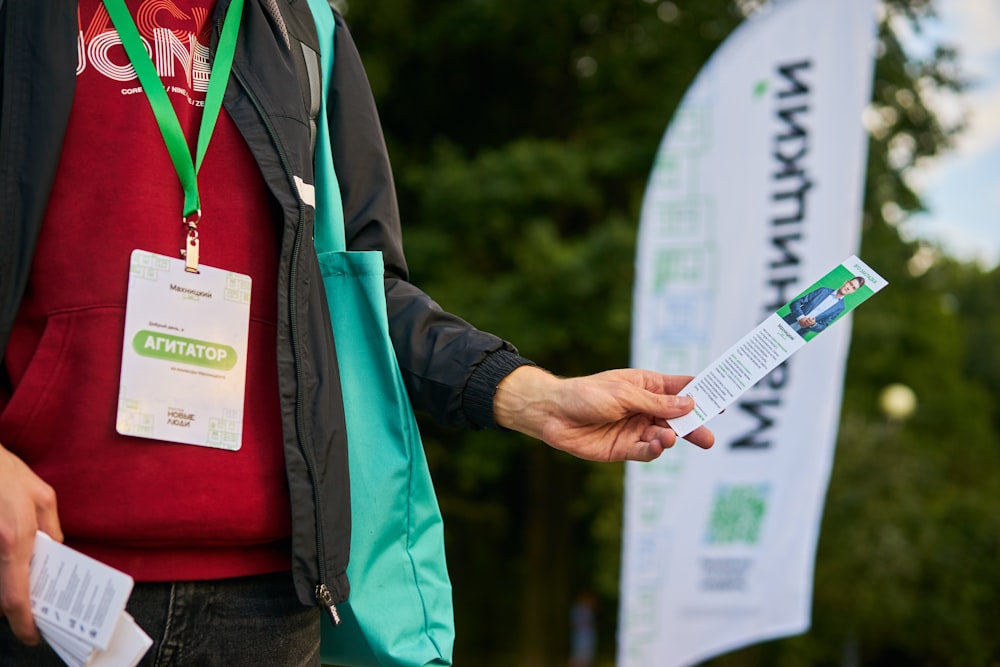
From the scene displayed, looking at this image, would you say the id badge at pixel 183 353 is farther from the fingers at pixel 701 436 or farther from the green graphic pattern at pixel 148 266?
the fingers at pixel 701 436

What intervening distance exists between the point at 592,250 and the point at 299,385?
8.10m

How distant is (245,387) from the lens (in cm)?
120

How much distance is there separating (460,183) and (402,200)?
5.87 ft

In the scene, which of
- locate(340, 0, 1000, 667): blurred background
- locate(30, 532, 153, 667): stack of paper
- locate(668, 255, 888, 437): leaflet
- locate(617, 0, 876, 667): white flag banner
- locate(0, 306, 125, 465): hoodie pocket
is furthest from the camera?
locate(340, 0, 1000, 667): blurred background

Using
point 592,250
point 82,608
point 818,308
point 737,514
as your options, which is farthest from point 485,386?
point 592,250

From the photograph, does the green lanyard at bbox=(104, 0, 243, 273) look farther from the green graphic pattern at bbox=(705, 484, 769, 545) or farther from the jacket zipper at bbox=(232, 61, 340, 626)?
the green graphic pattern at bbox=(705, 484, 769, 545)

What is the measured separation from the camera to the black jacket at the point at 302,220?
3.53ft

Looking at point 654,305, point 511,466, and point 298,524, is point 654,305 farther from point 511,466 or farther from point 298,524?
point 511,466

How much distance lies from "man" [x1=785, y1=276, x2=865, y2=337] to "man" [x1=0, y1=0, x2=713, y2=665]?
17 cm

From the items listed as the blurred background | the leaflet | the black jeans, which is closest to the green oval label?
the black jeans

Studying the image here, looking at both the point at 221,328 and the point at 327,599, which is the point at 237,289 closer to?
the point at 221,328

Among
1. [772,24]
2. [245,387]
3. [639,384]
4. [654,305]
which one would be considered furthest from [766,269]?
[245,387]

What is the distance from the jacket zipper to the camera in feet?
3.88

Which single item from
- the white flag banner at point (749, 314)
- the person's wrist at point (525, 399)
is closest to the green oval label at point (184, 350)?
the person's wrist at point (525, 399)
